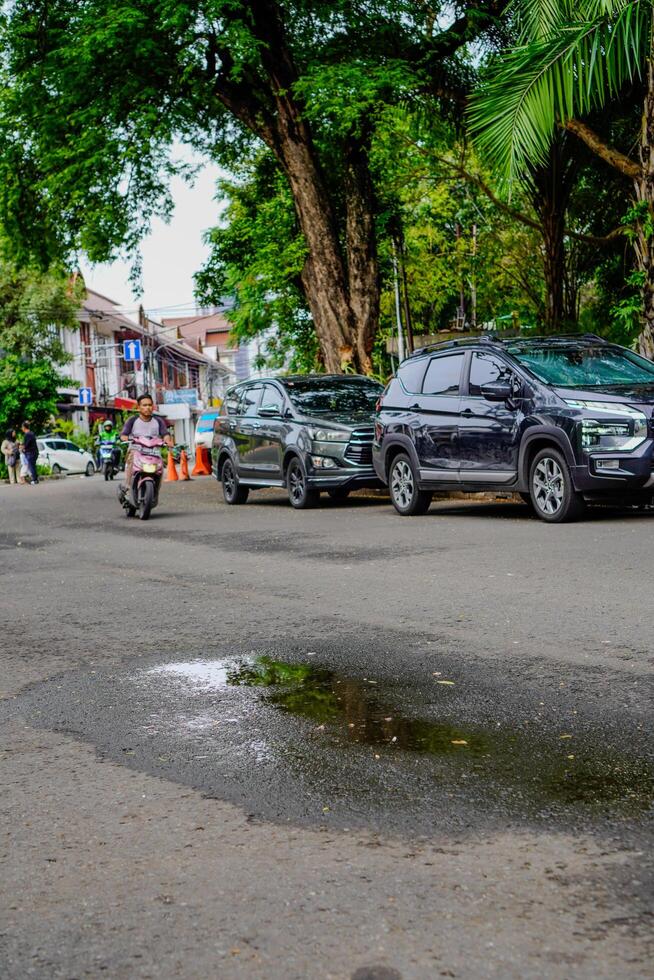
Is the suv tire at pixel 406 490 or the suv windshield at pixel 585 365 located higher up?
the suv windshield at pixel 585 365

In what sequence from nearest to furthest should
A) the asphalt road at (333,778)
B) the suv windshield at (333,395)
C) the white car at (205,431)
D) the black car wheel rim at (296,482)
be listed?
the asphalt road at (333,778), the black car wheel rim at (296,482), the suv windshield at (333,395), the white car at (205,431)

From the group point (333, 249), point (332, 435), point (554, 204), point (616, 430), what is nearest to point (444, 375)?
point (332, 435)

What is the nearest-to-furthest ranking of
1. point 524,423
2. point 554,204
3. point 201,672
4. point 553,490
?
point 201,672 < point 553,490 < point 524,423 < point 554,204

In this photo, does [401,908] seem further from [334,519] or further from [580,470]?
[334,519]

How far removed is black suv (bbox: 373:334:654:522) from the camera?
42.7ft

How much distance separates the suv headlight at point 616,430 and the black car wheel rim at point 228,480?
8.45 metres

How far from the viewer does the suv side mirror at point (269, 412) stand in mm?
19047

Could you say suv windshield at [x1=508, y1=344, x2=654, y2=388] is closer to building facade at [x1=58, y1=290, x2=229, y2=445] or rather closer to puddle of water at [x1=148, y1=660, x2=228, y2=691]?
puddle of water at [x1=148, y1=660, x2=228, y2=691]

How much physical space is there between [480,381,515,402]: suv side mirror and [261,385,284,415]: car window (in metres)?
5.24

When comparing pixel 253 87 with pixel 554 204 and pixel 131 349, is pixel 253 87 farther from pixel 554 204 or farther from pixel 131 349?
pixel 131 349

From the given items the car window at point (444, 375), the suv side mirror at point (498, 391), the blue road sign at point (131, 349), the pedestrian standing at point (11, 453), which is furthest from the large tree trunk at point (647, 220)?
the blue road sign at point (131, 349)

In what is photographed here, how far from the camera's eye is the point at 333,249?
23.4m

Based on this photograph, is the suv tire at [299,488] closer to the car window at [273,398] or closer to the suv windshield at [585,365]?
the car window at [273,398]

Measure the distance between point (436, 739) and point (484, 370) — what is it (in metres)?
10.1
